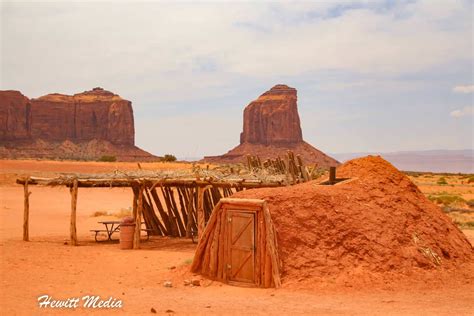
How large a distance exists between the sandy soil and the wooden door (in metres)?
0.34

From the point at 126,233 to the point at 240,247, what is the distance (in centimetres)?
536

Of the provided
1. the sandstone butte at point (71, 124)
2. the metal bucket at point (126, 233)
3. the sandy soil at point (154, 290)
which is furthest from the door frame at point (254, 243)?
the sandstone butte at point (71, 124)

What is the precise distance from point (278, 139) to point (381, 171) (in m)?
84.8

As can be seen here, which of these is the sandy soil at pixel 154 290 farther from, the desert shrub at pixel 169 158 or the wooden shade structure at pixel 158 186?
the desert shrub at pixel 169 158

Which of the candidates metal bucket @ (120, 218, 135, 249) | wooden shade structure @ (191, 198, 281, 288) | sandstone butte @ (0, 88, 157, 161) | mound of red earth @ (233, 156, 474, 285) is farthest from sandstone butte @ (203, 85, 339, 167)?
wooden shade structure @ (191, 198, 281, 288)

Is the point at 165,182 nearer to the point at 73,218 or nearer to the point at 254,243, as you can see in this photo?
the point at 73,218

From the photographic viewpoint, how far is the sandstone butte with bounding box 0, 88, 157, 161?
83.6 metres

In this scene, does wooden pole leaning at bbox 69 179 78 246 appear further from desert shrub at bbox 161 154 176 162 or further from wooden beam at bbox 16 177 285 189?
desert shrub at bbox 161 154 176 162

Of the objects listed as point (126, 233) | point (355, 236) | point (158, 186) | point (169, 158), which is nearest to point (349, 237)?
point (355, 236)

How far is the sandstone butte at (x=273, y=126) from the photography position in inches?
3728

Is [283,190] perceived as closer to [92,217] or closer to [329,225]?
[329,225]

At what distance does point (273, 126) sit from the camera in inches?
3873

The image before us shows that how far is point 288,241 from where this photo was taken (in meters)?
10.1

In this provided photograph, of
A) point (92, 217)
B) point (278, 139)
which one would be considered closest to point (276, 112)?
point (278, 139)
